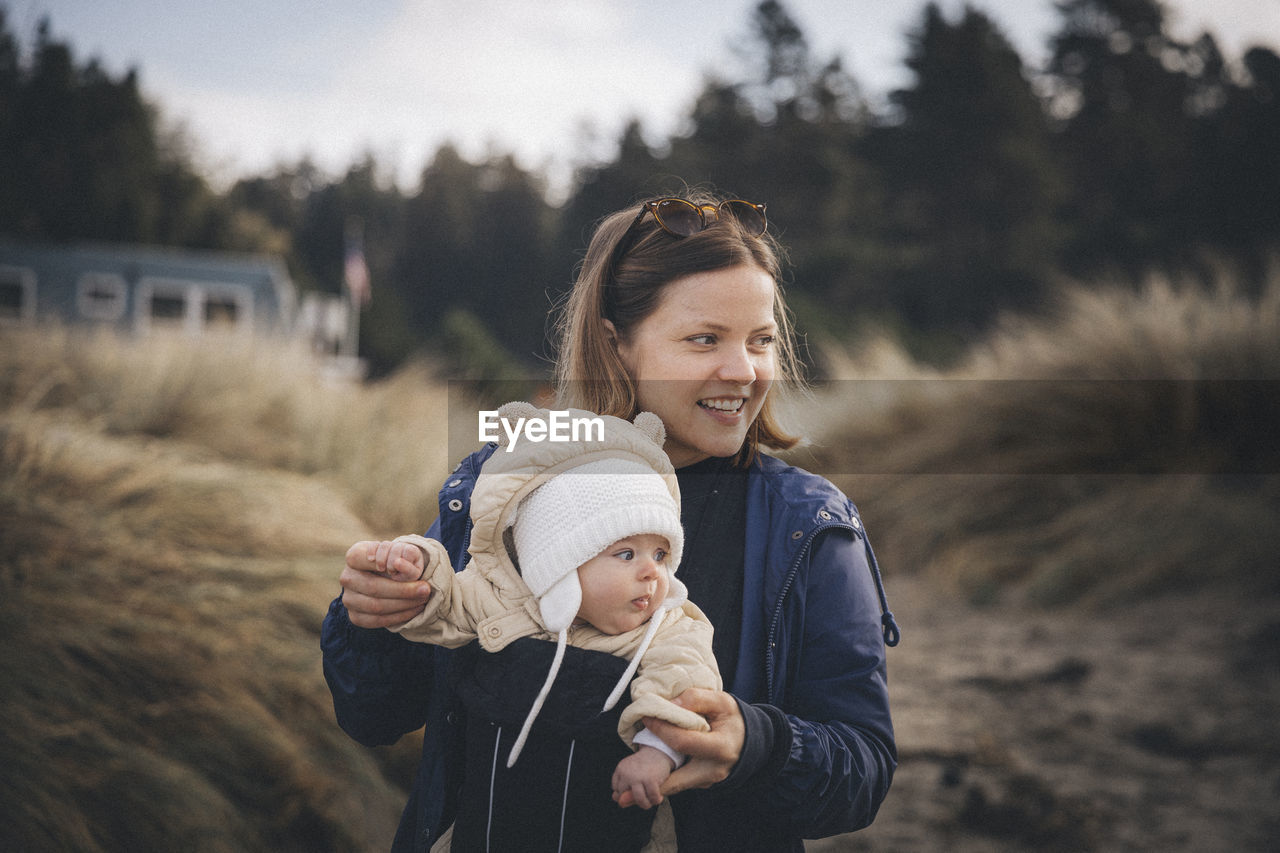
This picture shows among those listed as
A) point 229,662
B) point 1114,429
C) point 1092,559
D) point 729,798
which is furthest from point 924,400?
point 729,798

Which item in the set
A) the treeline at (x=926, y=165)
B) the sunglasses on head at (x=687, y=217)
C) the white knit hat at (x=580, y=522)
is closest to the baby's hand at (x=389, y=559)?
the white knit hat at (x=580, y=522)

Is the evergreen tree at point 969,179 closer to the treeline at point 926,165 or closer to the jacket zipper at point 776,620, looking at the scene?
the treeline at point 926,165

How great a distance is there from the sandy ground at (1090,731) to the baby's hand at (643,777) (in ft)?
8.96

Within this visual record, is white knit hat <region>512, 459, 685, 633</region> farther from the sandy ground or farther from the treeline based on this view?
the treeline

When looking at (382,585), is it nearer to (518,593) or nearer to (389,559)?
(389,559)

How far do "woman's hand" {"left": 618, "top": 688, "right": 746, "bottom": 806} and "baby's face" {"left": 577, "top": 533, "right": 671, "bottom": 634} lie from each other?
0.16 metres

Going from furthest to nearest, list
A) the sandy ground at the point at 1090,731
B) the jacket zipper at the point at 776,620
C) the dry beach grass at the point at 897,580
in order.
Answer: the sandy ground at the point at 1090,731, the dry beach grass at the point at 897,580, the jacket zipper at the point at 776,620

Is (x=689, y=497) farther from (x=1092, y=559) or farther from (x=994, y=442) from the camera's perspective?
(x=994, y=442)

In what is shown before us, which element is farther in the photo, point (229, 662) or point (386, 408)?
point (386, 408)

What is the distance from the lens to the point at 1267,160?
22953mm

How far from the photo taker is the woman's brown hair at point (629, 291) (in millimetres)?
1640

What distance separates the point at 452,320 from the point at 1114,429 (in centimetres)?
1744

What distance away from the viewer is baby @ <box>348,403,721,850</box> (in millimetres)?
1266

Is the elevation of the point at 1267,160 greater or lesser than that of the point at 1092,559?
greater
